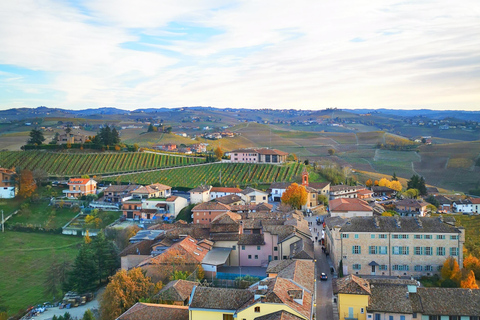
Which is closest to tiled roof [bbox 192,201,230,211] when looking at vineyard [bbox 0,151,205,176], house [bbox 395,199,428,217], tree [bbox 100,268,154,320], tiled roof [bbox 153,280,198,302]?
house [bbox 395,199,428,217]

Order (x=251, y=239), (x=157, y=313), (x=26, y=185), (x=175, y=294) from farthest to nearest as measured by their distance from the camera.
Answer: (x=26, y=185), (x=251, y=239), (x=175, y=294), (x=157, y=313)

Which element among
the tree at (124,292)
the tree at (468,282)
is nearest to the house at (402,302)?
the tree at (468,282)

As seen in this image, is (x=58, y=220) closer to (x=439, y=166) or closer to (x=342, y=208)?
(x=342, y=208)

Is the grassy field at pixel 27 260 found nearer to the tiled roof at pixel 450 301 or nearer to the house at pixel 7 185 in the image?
the house at pixel 7 185

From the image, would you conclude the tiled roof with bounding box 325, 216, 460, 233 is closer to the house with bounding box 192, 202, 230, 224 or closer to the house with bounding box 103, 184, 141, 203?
the house with bounding box 192, 202, 230, 224

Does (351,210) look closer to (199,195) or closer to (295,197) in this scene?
(295,197)

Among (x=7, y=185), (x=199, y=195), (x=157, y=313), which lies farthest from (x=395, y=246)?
(x=7, y=185)

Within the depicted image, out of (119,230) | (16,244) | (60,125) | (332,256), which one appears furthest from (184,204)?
(60,125)
